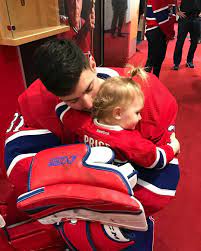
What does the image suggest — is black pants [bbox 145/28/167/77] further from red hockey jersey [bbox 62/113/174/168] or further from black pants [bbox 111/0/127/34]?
red hockey jersey [bbox 62/113/174/168]

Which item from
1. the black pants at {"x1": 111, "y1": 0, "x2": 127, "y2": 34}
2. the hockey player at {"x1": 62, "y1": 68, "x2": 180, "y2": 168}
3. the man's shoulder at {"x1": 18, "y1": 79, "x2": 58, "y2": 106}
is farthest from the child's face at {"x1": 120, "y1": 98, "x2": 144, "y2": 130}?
the black pants at {"x1": 111, "y1": 0, "x2": 127, "y2": 34}

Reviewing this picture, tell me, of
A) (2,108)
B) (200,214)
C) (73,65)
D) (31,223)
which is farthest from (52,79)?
(200,214)

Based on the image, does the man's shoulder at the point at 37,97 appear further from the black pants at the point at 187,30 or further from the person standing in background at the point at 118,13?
the person standing in background at the point at 118,13

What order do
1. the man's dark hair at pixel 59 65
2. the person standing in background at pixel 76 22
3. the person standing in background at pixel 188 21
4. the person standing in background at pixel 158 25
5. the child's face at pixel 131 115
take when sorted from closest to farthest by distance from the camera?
1. the man's dark hair at pixel 59 65
2. the child's face at pixel 131 115
3. the person standing in background at pixel 76 22
4. the person standing in background at pixel 158 25
5. the person standing in background at pixel 188 21

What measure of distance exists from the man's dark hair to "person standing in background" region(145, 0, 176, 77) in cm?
167

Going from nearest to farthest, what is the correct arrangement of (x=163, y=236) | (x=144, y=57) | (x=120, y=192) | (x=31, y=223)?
1. (x=120, y=192)
2. (x=31, y=223)
3. (x=163, y=236)
4. (x=144, y=57)

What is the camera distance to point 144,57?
408cm

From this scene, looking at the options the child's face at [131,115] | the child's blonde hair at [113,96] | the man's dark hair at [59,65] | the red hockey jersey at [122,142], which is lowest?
the red hockey jersey at [122,142]

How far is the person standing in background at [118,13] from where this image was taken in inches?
135

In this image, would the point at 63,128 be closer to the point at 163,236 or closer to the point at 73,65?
the point at 73,65

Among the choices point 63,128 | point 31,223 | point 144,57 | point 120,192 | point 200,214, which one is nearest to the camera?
point 120,192

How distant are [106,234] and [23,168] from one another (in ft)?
1.02

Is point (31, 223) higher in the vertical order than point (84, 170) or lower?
lower

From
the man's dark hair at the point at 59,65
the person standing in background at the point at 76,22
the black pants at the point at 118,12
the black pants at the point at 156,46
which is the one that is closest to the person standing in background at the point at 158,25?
the black pants at the point at 156,46
